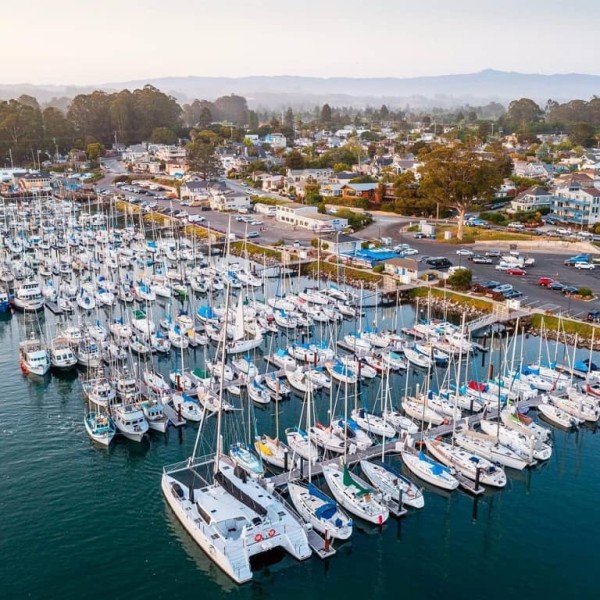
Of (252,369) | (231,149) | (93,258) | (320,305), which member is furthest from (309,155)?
(252,369)

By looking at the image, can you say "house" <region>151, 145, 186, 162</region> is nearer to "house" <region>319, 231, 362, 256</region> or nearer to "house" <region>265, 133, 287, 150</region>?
"house" <region>265, 133, 287, 150</region>

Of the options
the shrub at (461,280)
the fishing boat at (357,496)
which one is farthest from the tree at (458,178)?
the fishing boat at (357,496)

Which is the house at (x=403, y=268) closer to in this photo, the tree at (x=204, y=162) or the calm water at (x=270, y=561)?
the calm water at (x=270, y=561)

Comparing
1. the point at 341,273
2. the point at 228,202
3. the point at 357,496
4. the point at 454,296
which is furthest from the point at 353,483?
the point at 228,202

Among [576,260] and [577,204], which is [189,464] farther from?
[577,204]

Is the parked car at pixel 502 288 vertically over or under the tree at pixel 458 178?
under

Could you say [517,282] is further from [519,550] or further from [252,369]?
[519,550]

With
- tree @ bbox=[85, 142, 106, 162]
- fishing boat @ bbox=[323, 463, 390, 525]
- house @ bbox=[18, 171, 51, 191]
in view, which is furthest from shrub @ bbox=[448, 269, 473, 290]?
tree @ bbox=[85, 142, 106, 162]

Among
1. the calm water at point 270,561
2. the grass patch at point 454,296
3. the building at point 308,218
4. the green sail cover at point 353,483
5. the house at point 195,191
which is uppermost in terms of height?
the house at point 195,191
